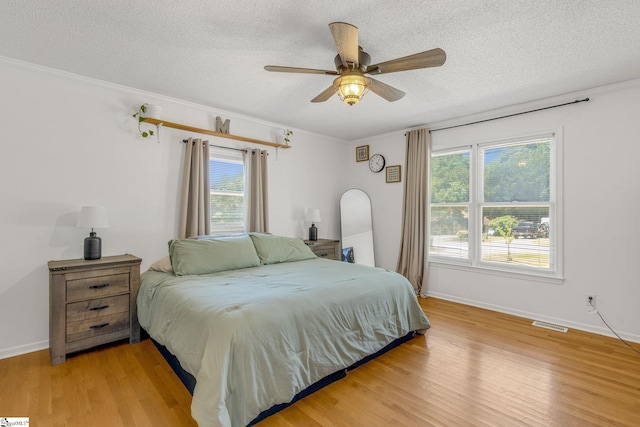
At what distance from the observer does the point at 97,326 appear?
2.62 m

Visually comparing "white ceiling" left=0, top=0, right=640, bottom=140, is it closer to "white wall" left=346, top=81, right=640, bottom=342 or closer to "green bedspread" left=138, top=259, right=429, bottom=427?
"white wall" left=346, top=81, right=640, bottom=342

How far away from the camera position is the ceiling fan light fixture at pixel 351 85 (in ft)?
6.86

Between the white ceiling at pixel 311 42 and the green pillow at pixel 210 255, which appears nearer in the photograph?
the white ceiling at pixel 311 42

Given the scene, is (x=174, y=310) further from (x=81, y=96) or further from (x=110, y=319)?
(x=81, y=96)

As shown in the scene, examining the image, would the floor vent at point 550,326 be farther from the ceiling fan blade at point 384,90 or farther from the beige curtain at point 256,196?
the beige curtain at point 256,196

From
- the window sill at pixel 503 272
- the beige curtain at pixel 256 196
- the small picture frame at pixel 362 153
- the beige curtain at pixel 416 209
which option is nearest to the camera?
the window sill at pixel 503 272

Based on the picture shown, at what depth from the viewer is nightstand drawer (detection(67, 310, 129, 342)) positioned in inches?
98.9

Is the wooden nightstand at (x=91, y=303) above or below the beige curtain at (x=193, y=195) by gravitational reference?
below

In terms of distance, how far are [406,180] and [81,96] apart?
4.03 m

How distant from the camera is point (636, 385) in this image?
7.11 ft

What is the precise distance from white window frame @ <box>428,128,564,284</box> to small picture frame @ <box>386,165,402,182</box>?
0.59 m

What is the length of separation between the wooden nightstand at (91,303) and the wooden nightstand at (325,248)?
215 centimetres

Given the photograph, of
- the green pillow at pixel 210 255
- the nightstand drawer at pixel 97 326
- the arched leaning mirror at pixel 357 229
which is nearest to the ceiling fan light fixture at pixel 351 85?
the green pillow at pixel 210 255

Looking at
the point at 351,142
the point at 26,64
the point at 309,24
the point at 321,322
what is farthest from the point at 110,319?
the point at 351,142
